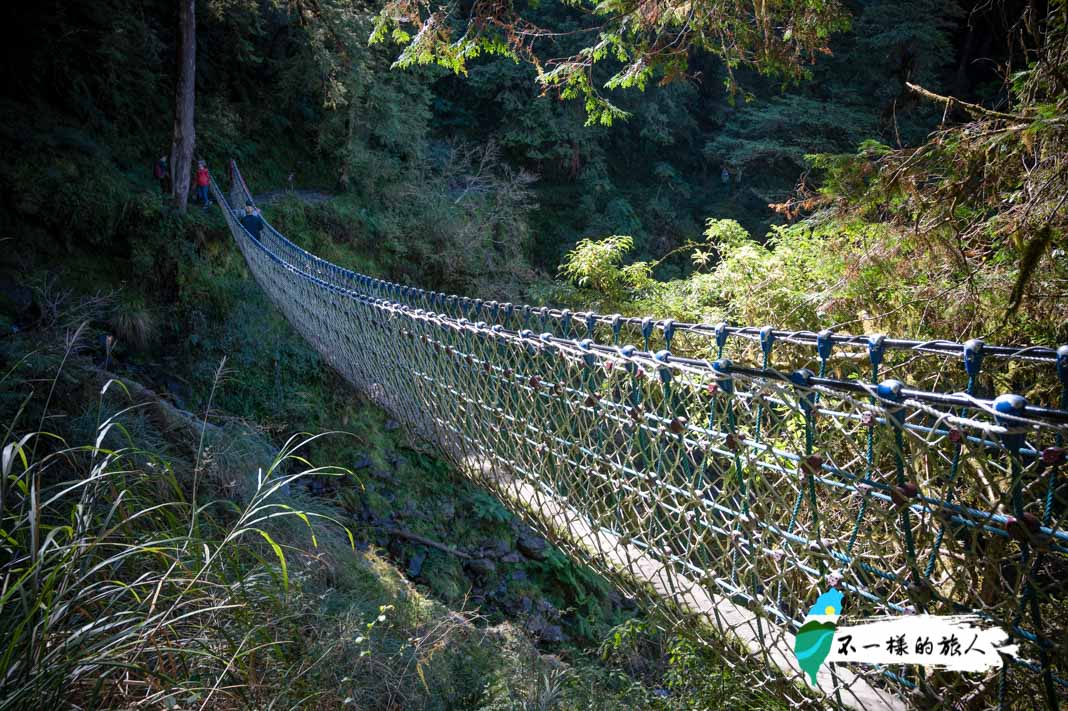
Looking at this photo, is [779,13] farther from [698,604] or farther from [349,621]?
[349,621]

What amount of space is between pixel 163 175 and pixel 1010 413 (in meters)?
7.42

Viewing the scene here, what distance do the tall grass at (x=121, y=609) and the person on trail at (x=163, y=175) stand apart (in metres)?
5.58

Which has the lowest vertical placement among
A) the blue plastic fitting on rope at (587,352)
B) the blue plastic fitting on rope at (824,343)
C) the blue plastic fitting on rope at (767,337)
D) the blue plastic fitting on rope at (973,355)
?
the blue plastic fitting on rope at (587,352)

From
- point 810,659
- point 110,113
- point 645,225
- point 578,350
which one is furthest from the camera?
point 645,225

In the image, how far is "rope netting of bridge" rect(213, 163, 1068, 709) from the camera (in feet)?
2.78

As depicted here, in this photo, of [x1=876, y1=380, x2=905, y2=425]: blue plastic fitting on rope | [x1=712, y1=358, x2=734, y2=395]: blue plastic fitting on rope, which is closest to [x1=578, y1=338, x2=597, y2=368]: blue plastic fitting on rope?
[x1=712, y1=358, x2=734, y2=395]: blue plastic fitting on rope

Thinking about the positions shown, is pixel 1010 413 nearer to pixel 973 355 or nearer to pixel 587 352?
pixel 973 355

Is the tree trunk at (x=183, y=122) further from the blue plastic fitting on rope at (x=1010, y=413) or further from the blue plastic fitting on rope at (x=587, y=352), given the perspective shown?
the blue plastic fitting on rope at (x=1010, y=413)

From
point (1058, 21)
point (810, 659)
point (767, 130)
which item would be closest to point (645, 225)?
point (767, 130)

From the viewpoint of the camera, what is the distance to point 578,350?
1.60 metres

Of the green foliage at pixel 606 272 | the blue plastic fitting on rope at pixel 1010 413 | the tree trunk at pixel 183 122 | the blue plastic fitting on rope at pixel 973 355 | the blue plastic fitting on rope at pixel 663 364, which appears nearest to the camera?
the blue plastic fitting on rope at pixel 1010 413

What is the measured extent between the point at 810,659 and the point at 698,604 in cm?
78

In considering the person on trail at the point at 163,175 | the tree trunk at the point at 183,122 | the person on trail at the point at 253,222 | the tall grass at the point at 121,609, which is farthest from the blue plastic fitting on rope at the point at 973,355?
the person on trail at the point at 163,175

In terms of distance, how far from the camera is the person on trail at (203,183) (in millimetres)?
6367
